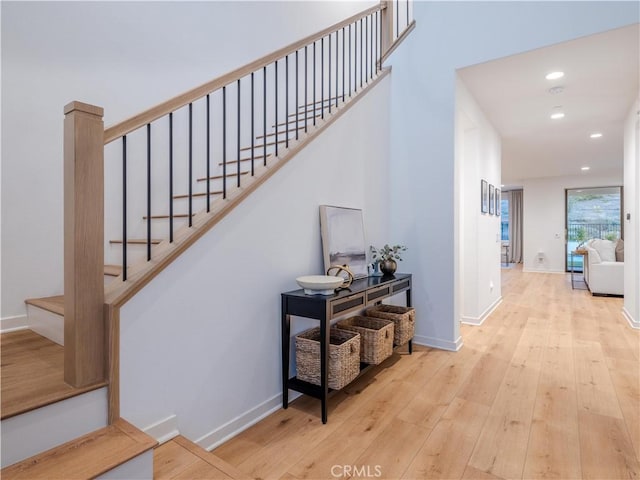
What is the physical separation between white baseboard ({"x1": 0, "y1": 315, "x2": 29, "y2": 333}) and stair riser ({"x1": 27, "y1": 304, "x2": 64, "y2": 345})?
3 centimetres

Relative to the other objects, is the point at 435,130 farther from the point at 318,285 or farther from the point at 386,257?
the point at 318,285

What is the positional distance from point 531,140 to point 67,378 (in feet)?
21.5

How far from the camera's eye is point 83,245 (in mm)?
1439

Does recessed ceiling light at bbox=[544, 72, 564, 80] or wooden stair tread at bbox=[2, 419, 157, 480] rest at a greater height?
recessed ceiling light at bbox=[544, 72, 564, 80]

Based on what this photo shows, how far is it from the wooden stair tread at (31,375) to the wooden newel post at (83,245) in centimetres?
6

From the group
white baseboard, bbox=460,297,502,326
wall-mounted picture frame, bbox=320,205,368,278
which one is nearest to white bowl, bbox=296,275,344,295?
wall-mounted picture frame, bbox=320,205,368,278

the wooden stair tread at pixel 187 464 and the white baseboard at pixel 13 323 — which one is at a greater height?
the white baseboard at pixel 13 323

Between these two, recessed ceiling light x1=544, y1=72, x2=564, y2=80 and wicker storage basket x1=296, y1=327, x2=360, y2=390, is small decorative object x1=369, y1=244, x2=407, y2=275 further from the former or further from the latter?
recessed ceiling light x1=544, y1=72, x2=564, y2=80

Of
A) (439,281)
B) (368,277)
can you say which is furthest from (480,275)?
(368,277)

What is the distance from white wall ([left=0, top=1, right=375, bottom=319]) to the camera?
7.42ft

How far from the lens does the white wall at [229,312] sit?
5.32 ft

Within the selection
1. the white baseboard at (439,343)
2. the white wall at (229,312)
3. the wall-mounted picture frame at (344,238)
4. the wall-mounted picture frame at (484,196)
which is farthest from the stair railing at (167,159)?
the white baseboard at (439,343)

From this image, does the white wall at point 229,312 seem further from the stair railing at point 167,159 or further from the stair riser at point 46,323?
the stair riser at point 46,323

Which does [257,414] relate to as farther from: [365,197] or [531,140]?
[531,140]
